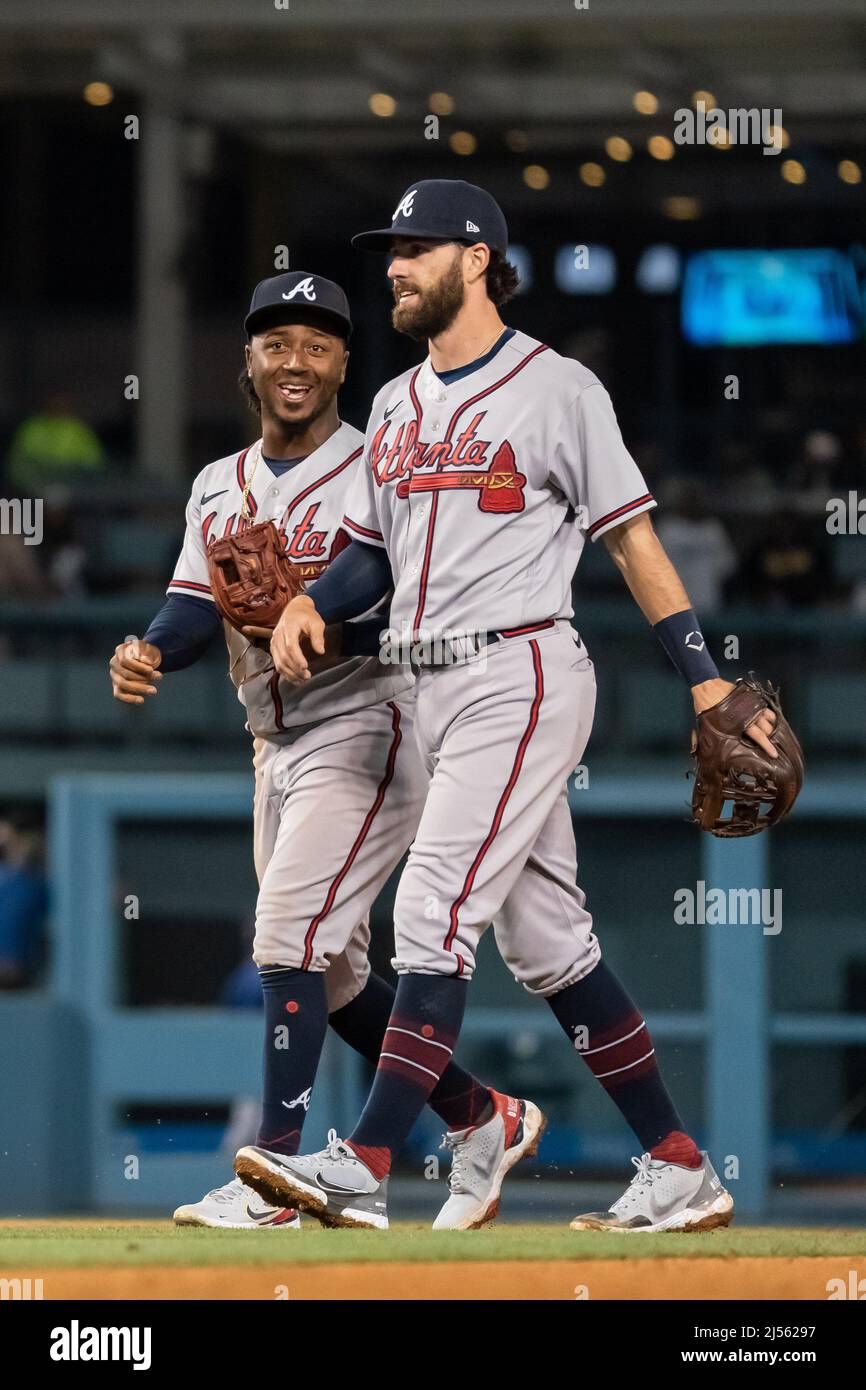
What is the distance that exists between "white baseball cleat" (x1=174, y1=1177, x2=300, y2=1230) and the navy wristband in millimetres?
1111

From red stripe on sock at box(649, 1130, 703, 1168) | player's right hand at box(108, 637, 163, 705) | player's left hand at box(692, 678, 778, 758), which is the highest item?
player's right hand at box(108, 637, 163, 705)

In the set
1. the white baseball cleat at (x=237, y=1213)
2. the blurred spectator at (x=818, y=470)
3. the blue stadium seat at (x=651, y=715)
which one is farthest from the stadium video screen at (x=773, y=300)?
the white baseball cleat at (x=237, y=1213)

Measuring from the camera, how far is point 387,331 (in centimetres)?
1401

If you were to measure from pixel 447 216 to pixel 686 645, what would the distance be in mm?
788

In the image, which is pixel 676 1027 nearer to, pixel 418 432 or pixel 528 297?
pixel 418 432

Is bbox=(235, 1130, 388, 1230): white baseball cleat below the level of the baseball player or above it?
below

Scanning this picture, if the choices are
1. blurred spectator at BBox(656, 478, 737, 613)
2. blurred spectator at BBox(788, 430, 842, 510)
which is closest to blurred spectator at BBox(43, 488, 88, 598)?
blurred spectator at BBox(656, 478, 737, 613)

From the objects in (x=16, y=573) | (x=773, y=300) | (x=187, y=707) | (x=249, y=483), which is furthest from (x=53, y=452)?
(x=249, y=483)

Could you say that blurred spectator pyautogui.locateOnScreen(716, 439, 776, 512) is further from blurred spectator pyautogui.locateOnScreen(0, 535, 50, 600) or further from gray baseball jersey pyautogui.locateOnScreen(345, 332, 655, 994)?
gray baseball jersey pyautogui.locateOnScreen(345, 332, 655, 994)

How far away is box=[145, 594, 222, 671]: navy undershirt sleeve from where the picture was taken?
361 centimetres

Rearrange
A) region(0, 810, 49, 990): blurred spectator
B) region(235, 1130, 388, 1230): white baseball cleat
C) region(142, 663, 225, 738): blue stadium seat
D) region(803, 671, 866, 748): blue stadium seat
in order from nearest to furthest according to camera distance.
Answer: region(235, 1130, 388, 1230): white baseball cleat
region(0, 810, 49, 990): blurred spectator
region(803, 671, 866, 748): blue stadium seat
region(142, 663, 225, 738): blue stadium seat

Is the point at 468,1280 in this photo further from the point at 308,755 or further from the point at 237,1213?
the point at 308,755
